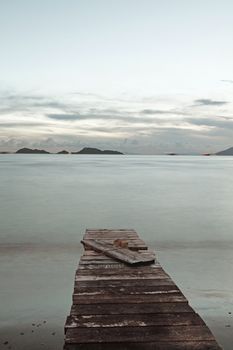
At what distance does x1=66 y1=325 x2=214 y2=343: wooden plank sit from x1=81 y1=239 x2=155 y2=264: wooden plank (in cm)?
349

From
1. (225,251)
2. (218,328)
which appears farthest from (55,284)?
(225,251)

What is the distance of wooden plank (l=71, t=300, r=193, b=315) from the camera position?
5.99 meters

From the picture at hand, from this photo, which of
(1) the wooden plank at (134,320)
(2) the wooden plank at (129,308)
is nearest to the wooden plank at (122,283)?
(2) the wooden plank at (129,308)

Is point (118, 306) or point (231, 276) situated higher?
point (118, 306)

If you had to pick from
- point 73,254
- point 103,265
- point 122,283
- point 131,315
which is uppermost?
point 131,315

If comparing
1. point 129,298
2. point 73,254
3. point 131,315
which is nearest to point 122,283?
point 129,298

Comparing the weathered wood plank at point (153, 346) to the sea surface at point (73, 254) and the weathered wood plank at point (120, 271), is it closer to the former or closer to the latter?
the weathered wood plank at point (120, 271)

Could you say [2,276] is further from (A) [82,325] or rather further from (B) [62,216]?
(B) [62,216]

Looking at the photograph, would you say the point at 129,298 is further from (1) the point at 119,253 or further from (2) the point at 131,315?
(1) the point at 119,253

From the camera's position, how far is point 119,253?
9758 mm

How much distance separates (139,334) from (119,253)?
4.52 m

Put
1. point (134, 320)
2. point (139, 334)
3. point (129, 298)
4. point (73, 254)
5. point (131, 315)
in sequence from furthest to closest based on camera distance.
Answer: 1. point (73, 254)
2. point (129, 298)
3. point (131, 315)
4. point (134, 320)
5. point (139, 334)

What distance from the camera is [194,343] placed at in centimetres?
497

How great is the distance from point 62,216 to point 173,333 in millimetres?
24023
